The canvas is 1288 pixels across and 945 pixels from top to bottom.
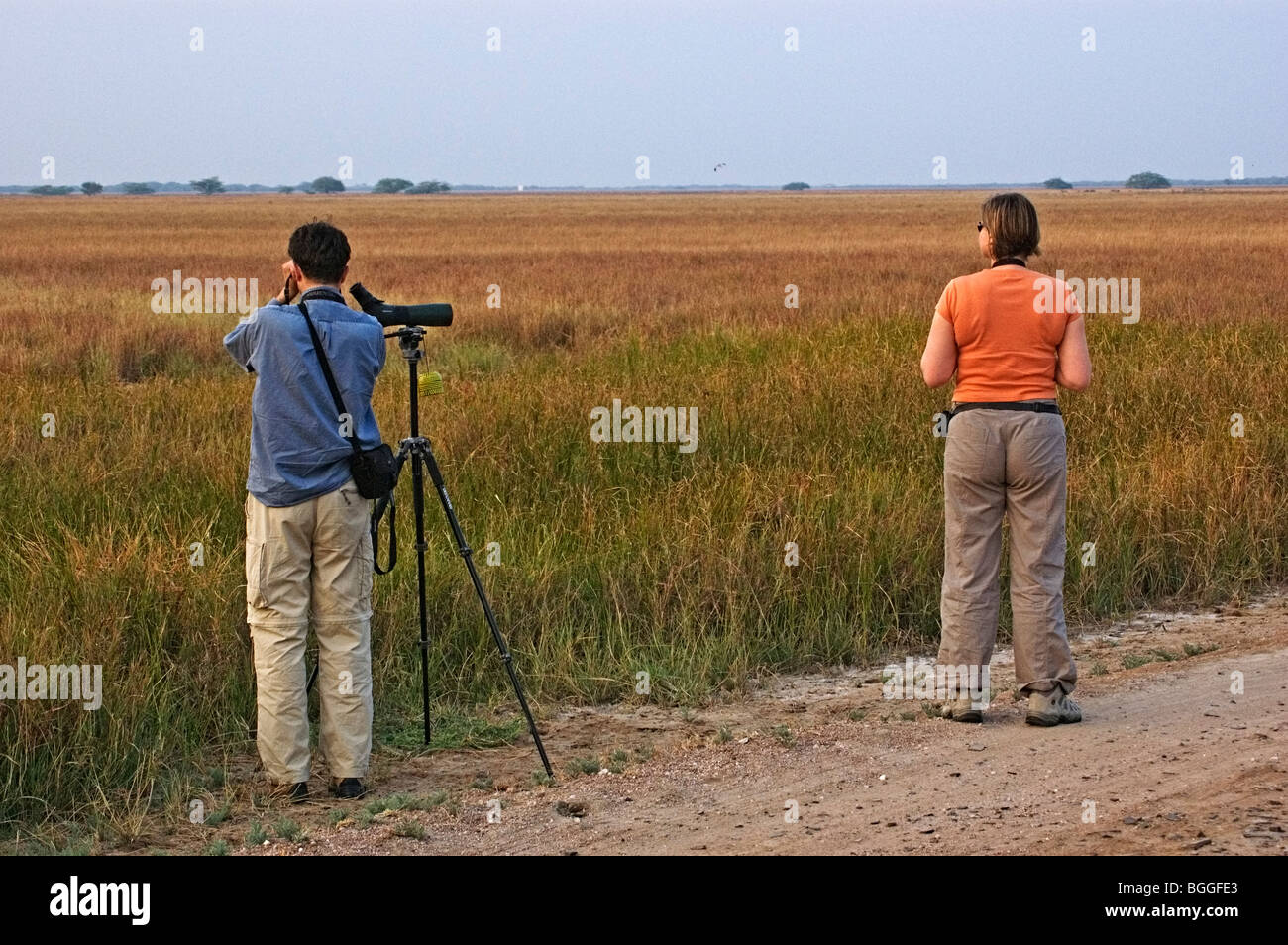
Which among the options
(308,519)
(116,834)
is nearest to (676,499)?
(308,519)

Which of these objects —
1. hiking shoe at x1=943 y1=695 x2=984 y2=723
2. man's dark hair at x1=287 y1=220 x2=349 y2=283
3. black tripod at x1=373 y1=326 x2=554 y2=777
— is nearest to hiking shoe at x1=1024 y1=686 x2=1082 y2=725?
hiking shoe at x1=943 y1=695 x2=984 y2=723

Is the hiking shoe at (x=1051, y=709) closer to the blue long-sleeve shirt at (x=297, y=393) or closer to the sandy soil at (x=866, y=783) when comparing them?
the sandy soil at (x=866, y=783)

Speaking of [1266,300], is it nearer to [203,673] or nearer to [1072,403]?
[1072,403]

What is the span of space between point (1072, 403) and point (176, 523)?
6.53 m

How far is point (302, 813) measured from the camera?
4.75 m

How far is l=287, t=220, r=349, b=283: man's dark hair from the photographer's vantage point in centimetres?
467
